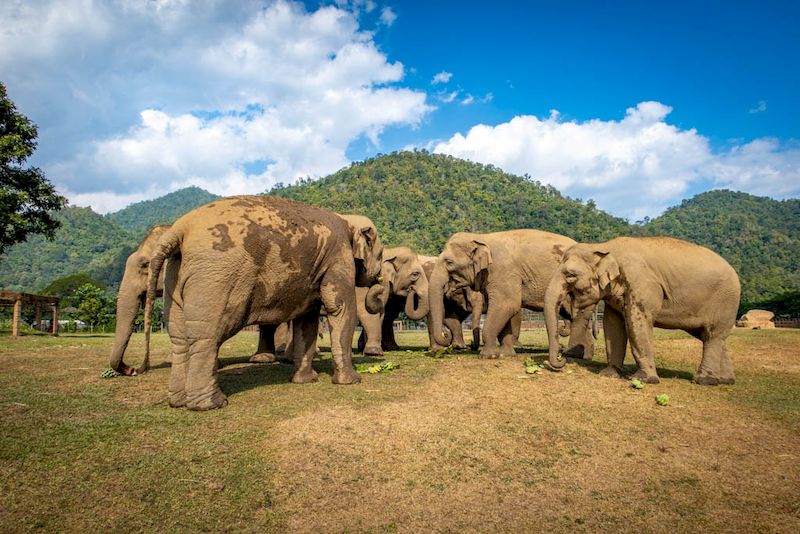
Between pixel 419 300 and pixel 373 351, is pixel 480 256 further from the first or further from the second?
pixel 373 351

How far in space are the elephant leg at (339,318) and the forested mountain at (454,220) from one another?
79.6 meters

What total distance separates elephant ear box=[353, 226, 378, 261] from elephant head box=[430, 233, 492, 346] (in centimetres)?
374

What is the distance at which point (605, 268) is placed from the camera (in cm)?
1034

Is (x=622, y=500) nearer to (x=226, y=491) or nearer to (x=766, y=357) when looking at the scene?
(x=226, y=491)

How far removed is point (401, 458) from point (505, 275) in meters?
8.39

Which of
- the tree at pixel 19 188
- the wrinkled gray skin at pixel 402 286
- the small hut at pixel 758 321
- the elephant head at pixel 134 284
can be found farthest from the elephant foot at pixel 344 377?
the small hut at pixel 758 321

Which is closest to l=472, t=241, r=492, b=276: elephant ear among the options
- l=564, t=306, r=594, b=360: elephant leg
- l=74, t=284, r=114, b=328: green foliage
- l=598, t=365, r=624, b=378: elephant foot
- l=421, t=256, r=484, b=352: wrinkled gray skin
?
l=421, t=256, r=484, b=352: wrinkled gray skin

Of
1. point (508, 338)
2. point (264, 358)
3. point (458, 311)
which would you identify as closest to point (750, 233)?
point (458, 311)

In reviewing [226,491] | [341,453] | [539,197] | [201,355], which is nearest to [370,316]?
[201,355]

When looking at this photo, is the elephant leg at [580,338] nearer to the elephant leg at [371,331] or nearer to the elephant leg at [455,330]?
the elephant leg at [455,330]

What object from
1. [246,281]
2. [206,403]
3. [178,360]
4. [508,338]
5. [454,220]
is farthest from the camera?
[454,220]

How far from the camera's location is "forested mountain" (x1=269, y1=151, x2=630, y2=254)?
4240 inches

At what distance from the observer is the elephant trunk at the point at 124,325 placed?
1016cm

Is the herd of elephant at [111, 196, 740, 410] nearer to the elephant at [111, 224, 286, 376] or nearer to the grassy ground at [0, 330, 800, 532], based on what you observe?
the elephant at [111, 224, 286, 376]
